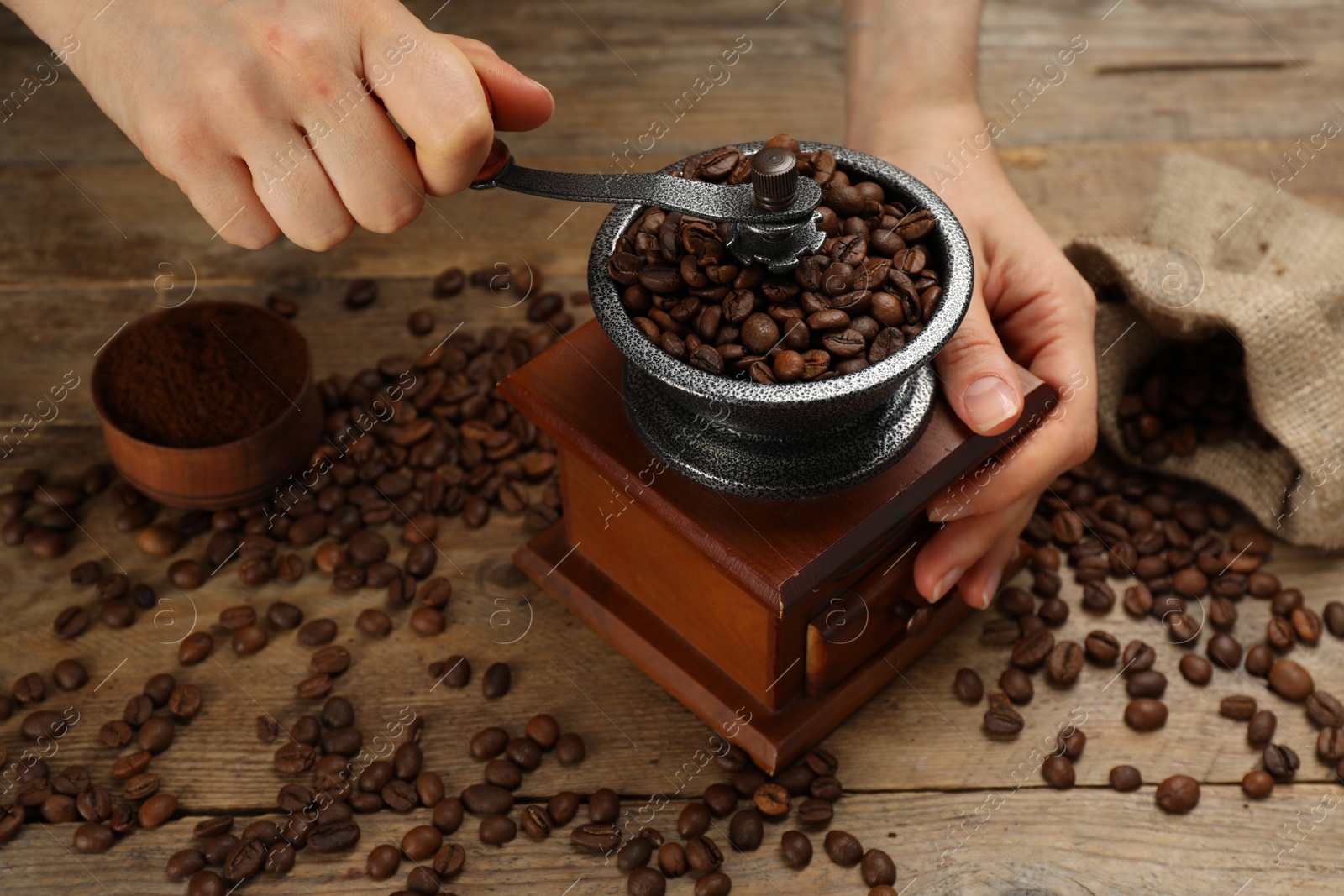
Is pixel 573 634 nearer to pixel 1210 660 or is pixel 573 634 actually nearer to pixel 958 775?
pixel 958 775

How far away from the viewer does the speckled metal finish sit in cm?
126

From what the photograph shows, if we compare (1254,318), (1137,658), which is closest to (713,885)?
(1137,658)

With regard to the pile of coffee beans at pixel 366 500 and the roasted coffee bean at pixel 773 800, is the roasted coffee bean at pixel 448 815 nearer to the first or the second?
the pile of coffee beans at pixel 366 500

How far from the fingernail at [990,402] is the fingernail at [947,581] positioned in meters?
0.26

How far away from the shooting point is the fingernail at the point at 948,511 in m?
1.55

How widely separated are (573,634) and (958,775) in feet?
1.98

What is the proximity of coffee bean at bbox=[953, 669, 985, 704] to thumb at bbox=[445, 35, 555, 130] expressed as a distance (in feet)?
3.29

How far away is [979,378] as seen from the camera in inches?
58.1

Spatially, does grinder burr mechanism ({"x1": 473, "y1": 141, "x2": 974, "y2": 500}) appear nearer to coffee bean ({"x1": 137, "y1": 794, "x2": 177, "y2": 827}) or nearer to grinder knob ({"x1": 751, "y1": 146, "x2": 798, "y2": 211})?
grinder knob ({"x1": 751, "y1": 146, "x2": 798, "y2": 211})

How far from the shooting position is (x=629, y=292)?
4.41ft

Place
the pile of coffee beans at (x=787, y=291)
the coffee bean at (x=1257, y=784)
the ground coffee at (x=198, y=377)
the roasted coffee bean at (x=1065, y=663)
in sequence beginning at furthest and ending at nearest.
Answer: the ground coffee at (x=198, y=377), the roasted coffee bean at (x=1065, y=663), the coffee bean at (x=1257, y=784), the pile of coffee beans at (x=787, y=291)

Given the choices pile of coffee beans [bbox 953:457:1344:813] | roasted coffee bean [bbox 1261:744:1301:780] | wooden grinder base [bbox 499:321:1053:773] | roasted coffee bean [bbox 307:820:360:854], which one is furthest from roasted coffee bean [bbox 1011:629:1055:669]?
roasted coffee bean [bbox 307:820:360:854]

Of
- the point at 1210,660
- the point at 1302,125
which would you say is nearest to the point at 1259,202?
the point at 1302,125

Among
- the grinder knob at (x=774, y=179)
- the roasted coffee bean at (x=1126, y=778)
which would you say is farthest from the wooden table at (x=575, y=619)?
the grinder knob at (x=774, y=179)
